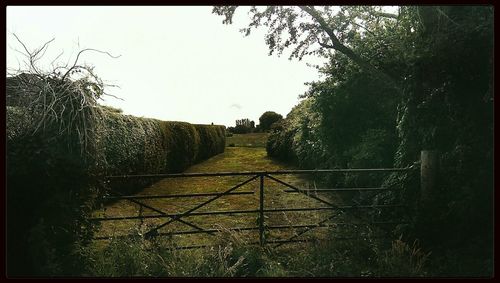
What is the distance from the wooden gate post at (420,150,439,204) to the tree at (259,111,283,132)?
26.9 meters

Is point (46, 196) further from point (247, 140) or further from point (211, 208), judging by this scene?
point (247, 140)

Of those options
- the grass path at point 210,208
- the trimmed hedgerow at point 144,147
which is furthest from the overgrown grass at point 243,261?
the trimmed hedgerow at point 144,147

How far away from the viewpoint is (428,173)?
263 inches

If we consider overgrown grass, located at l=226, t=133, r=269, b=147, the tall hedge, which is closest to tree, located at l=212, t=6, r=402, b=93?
the tall hedge

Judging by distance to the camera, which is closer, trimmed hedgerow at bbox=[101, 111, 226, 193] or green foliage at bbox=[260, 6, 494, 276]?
green foliage at bbox=[260, 6, 494, 276]

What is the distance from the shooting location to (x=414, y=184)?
7.04 m

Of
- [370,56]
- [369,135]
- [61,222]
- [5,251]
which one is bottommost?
[5,251]

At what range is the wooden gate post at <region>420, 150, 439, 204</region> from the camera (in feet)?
21.7

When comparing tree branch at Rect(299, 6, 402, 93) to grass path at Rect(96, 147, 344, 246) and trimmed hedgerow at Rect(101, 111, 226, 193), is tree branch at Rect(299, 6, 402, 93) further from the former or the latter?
trimmed hedgerow at Rect(101, 111, 226, 193)

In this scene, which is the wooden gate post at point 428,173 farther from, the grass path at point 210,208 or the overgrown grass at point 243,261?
the grass path at point 210,208

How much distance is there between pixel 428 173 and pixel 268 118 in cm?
2784
